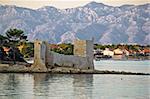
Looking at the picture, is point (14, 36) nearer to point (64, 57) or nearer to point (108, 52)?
point (64, 57)

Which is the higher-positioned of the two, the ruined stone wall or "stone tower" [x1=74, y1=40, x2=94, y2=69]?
"stone tower" [x1=74, y1=40, x2=94, y2=69]

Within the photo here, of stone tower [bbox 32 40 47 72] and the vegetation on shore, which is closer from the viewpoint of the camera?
stone tower [bbox 32 40 47 72]

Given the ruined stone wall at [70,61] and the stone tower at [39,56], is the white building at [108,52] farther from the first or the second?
the stone tower at [39,56]

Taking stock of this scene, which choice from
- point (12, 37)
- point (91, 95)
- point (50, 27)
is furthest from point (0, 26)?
point (50, 27)

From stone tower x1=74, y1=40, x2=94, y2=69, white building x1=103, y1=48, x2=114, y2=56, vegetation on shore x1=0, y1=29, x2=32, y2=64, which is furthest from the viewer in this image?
white building x1=103, y1=48, x2=114, y2=56

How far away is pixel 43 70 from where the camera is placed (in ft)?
82.0

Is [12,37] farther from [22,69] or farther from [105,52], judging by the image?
[105,52]

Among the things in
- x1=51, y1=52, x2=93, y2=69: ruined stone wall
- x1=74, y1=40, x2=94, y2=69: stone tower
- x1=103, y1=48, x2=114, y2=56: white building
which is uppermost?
x1=103, y1=48, x2=114, y2=56: white building

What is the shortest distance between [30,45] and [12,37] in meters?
13.8

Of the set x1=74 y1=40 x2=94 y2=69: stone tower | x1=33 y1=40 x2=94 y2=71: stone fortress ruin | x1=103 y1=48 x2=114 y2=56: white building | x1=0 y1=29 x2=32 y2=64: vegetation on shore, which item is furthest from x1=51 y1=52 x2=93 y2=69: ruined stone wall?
x1=103 y1=48 x2=114 y2=56: white building

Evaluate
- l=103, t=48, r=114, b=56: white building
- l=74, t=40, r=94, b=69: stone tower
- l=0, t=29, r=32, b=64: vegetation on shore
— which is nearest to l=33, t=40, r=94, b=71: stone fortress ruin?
l=74, t=40, r=94, b=69: stone tower

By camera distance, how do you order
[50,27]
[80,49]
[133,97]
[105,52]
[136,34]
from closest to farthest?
1. [133,97]
2. [80,49]
3. [105,52]
4. [136,34]
5. [50,27]

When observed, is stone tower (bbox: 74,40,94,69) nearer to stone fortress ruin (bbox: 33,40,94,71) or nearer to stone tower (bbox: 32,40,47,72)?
stone fortress ruin (bbox: 33,40,94,71)

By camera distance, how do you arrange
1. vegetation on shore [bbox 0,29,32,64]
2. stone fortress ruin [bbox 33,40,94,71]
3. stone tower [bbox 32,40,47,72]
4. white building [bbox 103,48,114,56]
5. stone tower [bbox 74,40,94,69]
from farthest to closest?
white building [bbox 103,48,114,56] → vegetation on shore [bbox 0,29,32,64] → stone tower [bbox 74,40,94,69] → stone fortress ruin [bbox 33,40,94,71] → stone tower [bbox 32,40,47,72]
